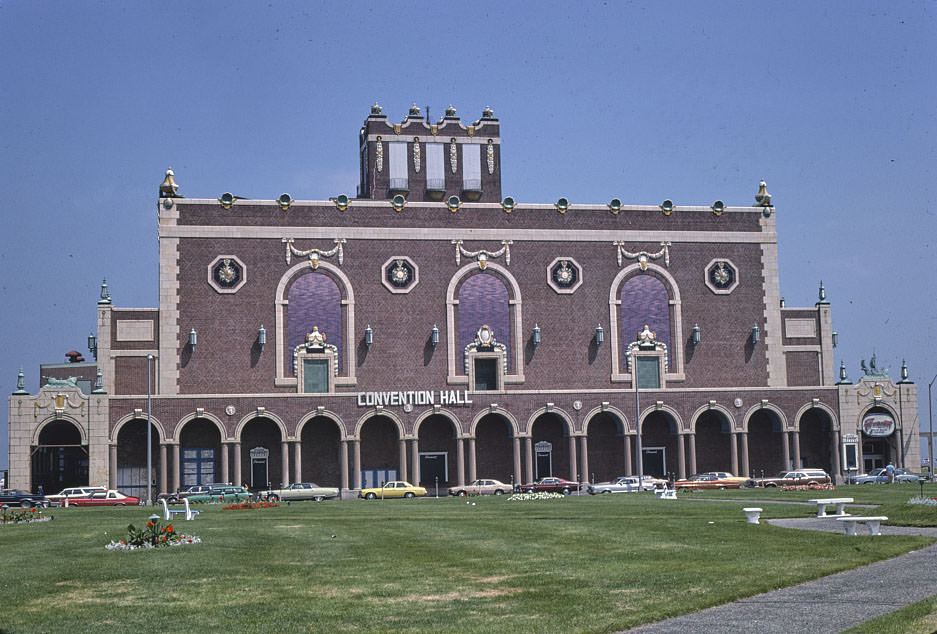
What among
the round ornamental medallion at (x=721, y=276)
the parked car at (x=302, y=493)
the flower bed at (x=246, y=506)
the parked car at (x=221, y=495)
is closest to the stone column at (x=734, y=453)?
the round ornamental medallion at (x=721, y=276)

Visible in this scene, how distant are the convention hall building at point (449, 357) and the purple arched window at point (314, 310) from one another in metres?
0.14

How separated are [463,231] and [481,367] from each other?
9.99 meters

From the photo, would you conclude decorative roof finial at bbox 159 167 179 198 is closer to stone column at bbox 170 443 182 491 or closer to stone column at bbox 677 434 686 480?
stone column at bbox 170 443 182 491

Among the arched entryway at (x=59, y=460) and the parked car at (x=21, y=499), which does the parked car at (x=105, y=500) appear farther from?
the arched entryway at (x=59, y=460)

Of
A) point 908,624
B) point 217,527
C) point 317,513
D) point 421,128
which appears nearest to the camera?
point 908,624

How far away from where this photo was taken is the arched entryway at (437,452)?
286ft

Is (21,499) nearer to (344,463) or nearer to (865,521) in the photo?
(344,463)

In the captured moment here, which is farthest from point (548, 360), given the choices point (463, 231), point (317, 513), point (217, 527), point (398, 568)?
point (398, 568)

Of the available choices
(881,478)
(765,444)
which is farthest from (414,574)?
(765,444)

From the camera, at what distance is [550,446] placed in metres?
89.0

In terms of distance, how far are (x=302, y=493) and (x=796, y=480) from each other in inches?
1267

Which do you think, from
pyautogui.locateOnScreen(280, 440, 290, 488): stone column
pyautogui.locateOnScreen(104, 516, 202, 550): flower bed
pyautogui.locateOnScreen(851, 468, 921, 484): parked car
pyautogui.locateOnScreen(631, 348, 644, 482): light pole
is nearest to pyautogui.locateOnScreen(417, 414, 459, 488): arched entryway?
pyautogui.locateOnScreen(280, 440, 290, 488): stone column

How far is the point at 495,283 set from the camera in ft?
294

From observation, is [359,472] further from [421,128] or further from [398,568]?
[398,568]
